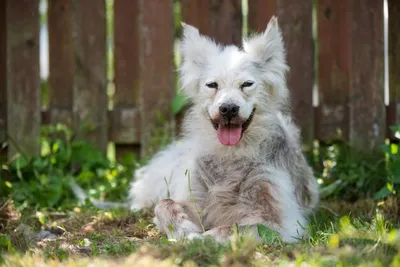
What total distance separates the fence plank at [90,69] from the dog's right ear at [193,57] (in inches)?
69.1

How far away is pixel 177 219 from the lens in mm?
4430

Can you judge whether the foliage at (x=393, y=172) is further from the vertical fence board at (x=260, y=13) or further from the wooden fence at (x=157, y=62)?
the vertical fence board at (x=260, y=13)

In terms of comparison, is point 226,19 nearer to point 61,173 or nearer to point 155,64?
point 155,64

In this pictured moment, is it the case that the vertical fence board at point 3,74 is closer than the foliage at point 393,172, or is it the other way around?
the foliage at point 393,172

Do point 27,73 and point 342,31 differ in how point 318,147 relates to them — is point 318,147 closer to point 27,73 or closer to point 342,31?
point 342,31

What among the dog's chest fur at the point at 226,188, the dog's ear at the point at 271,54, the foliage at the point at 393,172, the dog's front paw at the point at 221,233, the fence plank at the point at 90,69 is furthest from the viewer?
the fence plank at the point at 90,69

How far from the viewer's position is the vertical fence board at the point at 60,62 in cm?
671

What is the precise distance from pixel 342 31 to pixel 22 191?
354cm

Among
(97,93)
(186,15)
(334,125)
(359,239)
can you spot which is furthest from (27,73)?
(359,239)

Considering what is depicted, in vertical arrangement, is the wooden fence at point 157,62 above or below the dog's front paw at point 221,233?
above

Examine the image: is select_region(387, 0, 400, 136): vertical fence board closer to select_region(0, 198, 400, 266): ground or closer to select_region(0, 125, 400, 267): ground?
select_region(0, 125, 400, 267): ground

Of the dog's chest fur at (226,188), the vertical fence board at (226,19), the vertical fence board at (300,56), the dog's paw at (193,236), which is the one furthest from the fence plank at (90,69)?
the dog's paw at (193,236)

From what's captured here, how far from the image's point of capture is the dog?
447 centimetres

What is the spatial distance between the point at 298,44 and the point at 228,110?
2.24m
